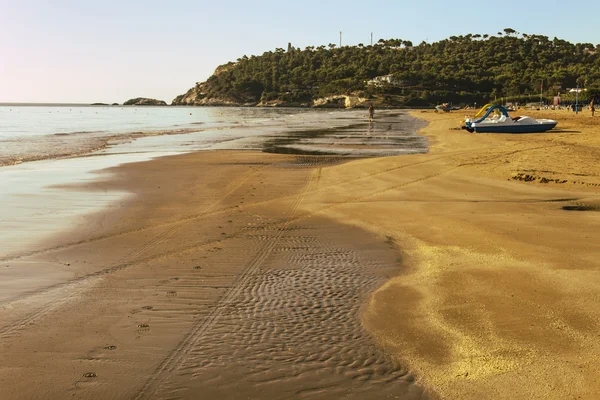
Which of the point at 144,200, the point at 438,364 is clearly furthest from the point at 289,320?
the point at 144,200

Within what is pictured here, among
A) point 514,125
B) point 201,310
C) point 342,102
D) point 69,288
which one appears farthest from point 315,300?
point 342,102

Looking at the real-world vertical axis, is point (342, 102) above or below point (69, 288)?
above

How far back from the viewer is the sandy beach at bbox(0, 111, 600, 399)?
4781 millimetres

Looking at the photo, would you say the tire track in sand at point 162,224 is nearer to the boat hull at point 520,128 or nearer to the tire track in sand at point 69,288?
the tire track in sand at point 69,288

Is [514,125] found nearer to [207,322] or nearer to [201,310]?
[201,310]

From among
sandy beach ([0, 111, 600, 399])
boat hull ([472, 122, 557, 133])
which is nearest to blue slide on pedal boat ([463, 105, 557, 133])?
boat hull ([472, 122, 557, 133])

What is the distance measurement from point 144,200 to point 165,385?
9.82m

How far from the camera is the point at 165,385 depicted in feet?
15.3

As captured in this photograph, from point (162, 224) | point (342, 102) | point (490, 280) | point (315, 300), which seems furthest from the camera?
point (342, 102)

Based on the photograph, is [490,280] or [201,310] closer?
[201,310]

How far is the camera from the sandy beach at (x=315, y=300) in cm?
478

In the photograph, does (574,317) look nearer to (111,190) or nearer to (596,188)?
(596,188)

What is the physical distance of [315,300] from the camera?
266 inches

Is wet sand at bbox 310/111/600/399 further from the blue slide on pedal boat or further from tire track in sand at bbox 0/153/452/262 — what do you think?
the blue slide on pedal boat
